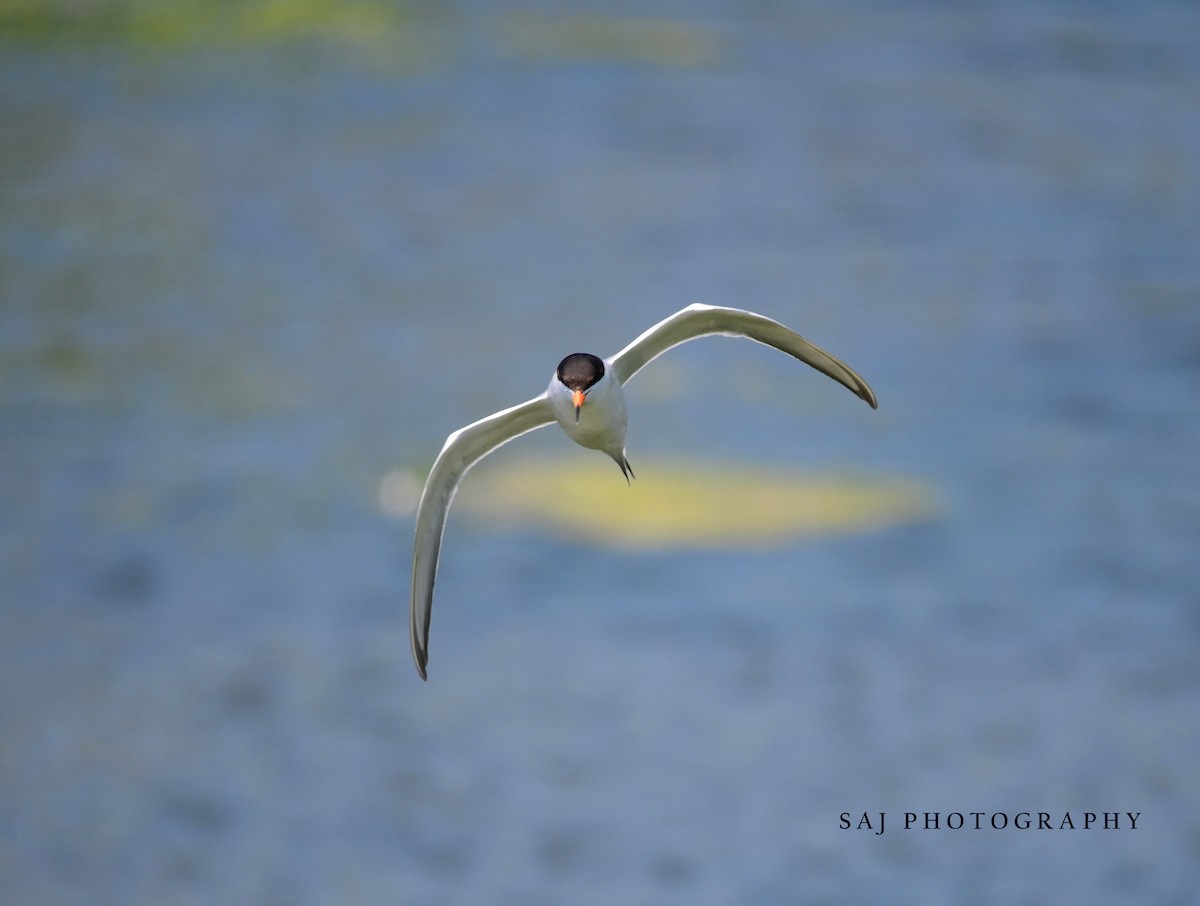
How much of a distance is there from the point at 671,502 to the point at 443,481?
3287 cm

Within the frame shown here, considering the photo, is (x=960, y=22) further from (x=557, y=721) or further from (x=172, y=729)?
(x=172, y=729)

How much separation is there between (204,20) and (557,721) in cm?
3252

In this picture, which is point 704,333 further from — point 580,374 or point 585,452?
point 585,452

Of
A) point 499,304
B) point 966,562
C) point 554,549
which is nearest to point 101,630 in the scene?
point 554,549

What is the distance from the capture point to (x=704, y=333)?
26.6 feet

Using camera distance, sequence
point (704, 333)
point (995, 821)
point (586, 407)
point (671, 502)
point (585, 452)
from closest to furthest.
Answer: point (586, 407)
point (704, 333)
point (995, 821)
point (585, 452)
point (671, 502)

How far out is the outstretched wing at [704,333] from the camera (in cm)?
794

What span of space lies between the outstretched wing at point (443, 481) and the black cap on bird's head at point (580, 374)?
683 mm

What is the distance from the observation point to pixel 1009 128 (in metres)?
56.2

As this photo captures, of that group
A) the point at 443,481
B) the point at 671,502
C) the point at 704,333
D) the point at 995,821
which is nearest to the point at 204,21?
the point at 671,502

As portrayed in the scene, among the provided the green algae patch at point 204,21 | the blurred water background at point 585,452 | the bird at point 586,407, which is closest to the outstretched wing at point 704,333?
the bird at point 586,407

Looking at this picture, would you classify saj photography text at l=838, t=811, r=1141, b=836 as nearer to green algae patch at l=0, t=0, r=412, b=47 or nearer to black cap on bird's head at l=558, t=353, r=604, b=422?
black cap on bird's head at l=558, t=353, r=604, b=422

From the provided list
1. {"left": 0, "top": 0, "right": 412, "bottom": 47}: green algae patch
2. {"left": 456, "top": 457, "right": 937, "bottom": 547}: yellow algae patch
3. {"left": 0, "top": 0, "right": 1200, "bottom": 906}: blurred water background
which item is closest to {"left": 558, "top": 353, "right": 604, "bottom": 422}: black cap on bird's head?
{"left": 0, "top": 0, "right": 1200, "bottom": 906}: blurred water background

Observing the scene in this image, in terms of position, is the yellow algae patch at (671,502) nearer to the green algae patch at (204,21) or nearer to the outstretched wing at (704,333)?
the green algae patch at (204,21)
